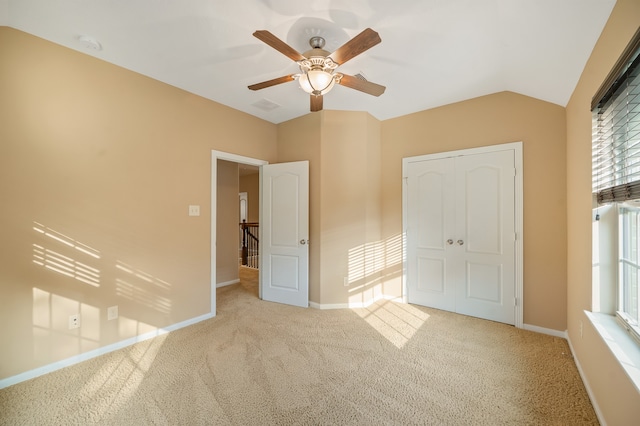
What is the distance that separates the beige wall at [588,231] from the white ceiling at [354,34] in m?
0.18

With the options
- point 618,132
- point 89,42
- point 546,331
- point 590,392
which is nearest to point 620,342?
point 590,392

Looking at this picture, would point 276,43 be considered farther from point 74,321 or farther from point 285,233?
point 74,321

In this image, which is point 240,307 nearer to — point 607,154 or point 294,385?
point 294,385

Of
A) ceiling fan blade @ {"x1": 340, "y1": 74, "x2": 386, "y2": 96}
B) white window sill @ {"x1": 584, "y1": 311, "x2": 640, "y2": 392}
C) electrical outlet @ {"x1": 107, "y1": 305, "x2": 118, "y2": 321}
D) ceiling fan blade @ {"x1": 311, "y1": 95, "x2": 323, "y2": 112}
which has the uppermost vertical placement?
ceiling fan blade @ {"x1": 340, "y1": 74, "x2": 386, "y2": 96}

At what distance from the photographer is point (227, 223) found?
505 centimetres

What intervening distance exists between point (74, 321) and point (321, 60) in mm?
3033

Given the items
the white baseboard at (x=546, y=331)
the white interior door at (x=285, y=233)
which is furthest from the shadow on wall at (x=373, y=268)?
the white baseboard at (x=546, y=331)

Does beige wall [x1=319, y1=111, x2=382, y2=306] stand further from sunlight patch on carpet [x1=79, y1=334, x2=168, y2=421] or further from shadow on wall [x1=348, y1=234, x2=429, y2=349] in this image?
sunlight patch on carpet [x1=79, y1=334, x2=168, y2=421]

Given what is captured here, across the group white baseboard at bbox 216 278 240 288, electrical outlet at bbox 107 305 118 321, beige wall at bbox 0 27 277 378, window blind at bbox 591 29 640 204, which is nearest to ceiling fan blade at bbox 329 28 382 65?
window blind at bbox 591 29 640 204

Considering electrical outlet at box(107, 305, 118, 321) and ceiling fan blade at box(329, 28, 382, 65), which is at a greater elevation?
ceiling fan blade at box(329, 28, 382, 65)

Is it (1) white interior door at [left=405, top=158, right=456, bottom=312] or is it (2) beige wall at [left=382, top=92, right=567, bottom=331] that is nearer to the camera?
(2) beige wall at [left=382, top=92, right=567, bottom=331]

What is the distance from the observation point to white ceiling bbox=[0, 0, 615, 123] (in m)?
1.82

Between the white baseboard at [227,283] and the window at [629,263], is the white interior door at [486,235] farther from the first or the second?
the white baseboard at [227,283]

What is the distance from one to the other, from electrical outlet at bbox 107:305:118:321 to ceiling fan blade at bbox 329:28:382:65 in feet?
9.79
